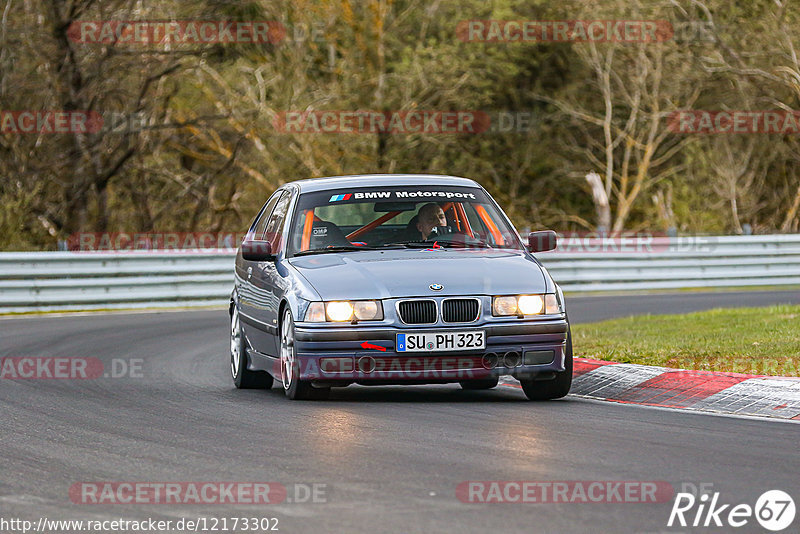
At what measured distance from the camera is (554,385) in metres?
10.5

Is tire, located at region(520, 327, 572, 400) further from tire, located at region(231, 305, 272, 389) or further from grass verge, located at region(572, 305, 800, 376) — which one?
tire, located at region(231, 305, 272, 389)

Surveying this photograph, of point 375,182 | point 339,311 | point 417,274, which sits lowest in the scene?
point 339,311

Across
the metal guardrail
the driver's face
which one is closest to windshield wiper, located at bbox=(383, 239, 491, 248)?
the driver's face

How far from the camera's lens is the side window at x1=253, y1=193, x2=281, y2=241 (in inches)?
501

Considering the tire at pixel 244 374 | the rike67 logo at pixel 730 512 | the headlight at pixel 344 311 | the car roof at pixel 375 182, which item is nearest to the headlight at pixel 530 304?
the headlight at pixel 344 311

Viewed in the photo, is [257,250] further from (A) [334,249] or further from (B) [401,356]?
(B) [401,356]

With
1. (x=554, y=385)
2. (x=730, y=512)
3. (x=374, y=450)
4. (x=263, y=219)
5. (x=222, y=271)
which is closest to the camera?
(x=730, y=512)

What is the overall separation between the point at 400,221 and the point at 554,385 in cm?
190

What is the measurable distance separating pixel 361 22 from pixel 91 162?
49.1 ft

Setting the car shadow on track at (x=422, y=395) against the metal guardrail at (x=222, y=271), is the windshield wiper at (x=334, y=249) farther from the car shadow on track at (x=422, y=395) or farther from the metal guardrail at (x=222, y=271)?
the metal guardrail at (x=222, y=271)

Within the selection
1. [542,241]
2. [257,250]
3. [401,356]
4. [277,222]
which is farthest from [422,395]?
[277,222]

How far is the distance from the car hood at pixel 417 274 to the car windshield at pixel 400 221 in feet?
1.28

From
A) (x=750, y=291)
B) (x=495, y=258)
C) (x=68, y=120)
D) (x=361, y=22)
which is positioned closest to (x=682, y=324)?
(x=495, y=258)

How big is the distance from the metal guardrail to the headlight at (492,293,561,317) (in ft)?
43.7
